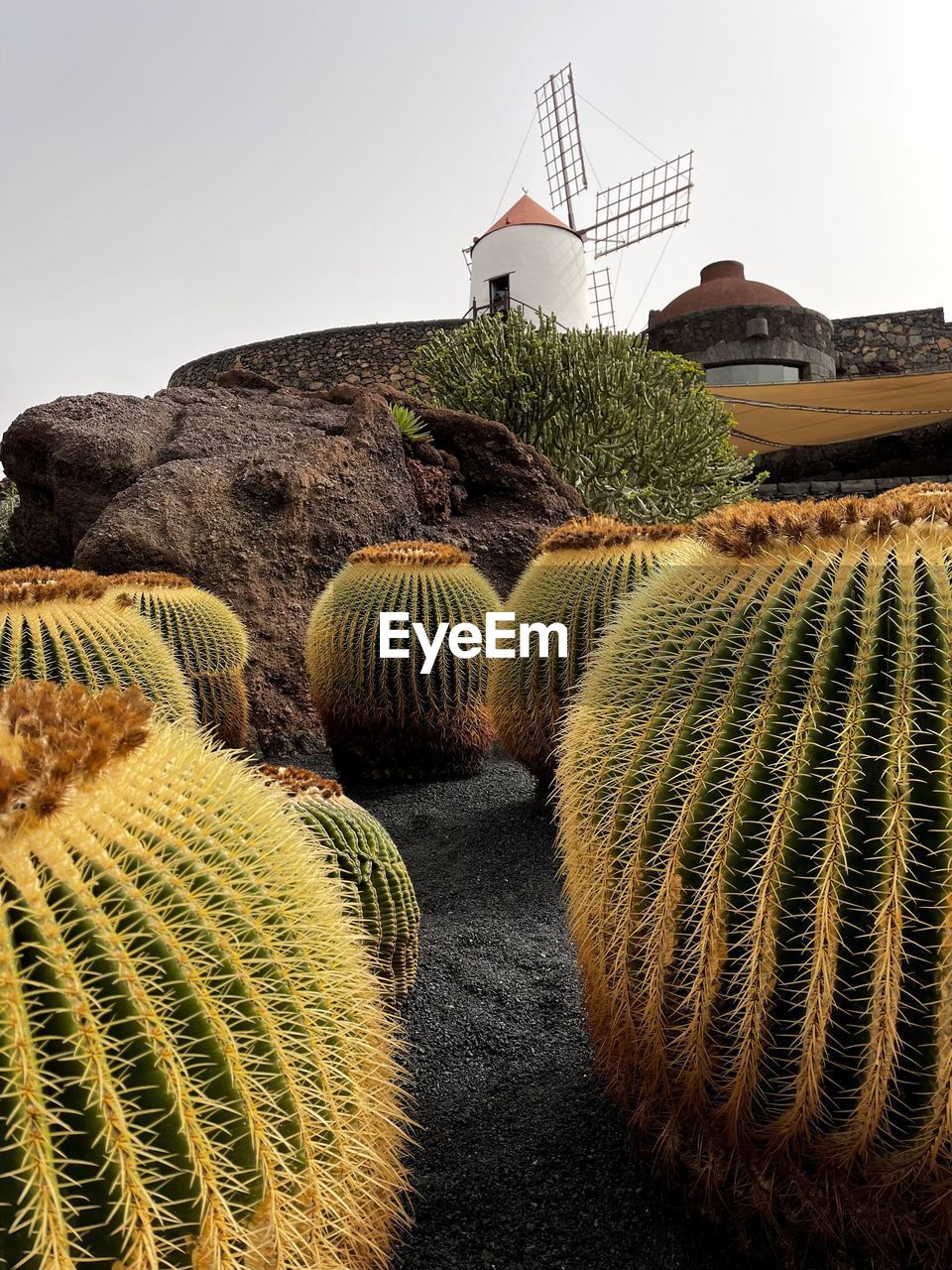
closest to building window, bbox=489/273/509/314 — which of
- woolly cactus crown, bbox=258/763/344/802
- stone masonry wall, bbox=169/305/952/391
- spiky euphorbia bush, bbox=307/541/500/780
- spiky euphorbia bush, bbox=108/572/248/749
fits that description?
stone masonry wall, bbox=169/305/952/391

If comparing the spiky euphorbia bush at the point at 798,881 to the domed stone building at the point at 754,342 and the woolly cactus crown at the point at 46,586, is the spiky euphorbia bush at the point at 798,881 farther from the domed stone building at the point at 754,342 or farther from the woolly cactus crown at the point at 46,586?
the domed stone building at the point at 754,342

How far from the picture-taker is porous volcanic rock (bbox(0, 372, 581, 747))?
17.7ft

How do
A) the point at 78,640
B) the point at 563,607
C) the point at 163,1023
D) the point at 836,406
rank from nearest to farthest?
1. the point at 163,1023
2. the point at 78,640
3. the point at 563,607
4. the point at 836,406

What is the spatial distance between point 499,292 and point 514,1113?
17.7 metres

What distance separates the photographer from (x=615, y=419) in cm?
878

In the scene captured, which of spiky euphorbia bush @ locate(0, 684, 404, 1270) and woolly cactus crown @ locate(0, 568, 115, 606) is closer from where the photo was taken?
spiky euphorbia bush @ locate(0, 684, 404, 1270)

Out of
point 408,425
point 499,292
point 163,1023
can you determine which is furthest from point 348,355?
point 163,1023

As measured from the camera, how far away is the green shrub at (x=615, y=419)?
8.78 meters

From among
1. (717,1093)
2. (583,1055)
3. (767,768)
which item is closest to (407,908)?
(583,1055)

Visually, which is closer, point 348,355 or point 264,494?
point 264,494

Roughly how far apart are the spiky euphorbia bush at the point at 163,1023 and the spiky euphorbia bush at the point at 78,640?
55.8 inches

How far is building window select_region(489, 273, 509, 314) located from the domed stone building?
10.2 feet

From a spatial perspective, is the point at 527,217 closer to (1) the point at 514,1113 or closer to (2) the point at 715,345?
(2) the point at 715,345

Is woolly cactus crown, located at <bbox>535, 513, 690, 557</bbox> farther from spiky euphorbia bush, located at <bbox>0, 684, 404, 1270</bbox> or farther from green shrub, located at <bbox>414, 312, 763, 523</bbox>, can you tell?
green shrub, located at <bbox>414, 312, 763, 523</bbox>
